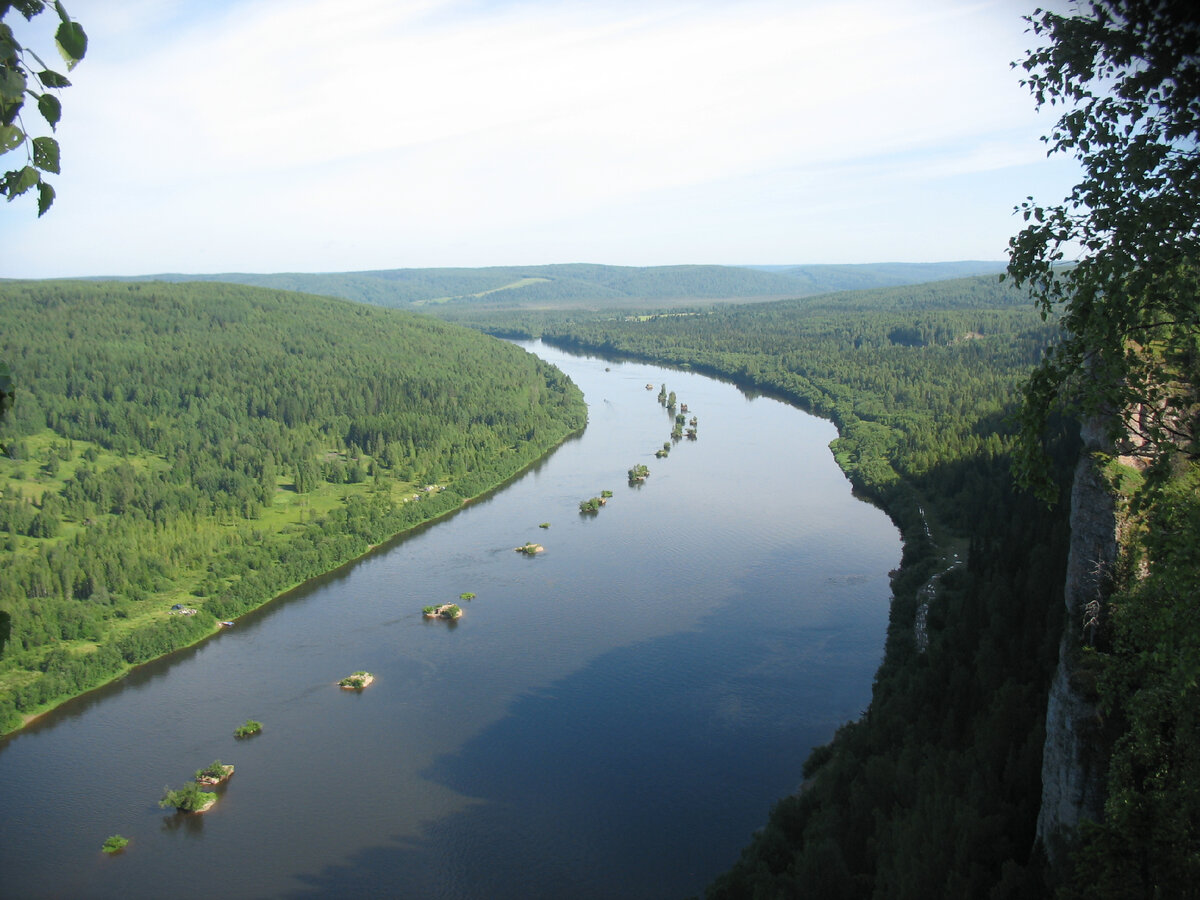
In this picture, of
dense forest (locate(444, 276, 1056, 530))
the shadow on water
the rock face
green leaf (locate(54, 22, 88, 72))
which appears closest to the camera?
green leaf (locate(54, 22, 88, 72))

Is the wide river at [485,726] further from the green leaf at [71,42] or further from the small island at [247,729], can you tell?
the green leaf at [71,42]

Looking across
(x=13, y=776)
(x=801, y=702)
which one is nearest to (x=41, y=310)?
(x=13, y=776)

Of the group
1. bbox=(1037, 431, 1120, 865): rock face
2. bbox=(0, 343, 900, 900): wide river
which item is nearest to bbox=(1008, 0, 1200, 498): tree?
bbox=(1037, 431, 1120, 865): rock face

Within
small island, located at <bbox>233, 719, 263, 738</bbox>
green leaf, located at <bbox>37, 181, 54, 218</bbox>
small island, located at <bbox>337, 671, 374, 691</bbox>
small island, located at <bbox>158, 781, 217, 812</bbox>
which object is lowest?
small island, located at <bbox>158, 781, 217, 812</bbox>

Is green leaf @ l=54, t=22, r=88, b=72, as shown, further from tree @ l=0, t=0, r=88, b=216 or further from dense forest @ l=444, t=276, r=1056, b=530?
dense forest @ l=444, t=276, r=1056, b=530

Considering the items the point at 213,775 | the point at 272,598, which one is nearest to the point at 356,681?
the point at 213,775

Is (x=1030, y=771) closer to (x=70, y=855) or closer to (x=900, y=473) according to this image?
(x=70, y=855)

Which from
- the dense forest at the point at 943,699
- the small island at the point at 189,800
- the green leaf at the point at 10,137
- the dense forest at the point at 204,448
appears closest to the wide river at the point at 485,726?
the small island at the point at 189,800
